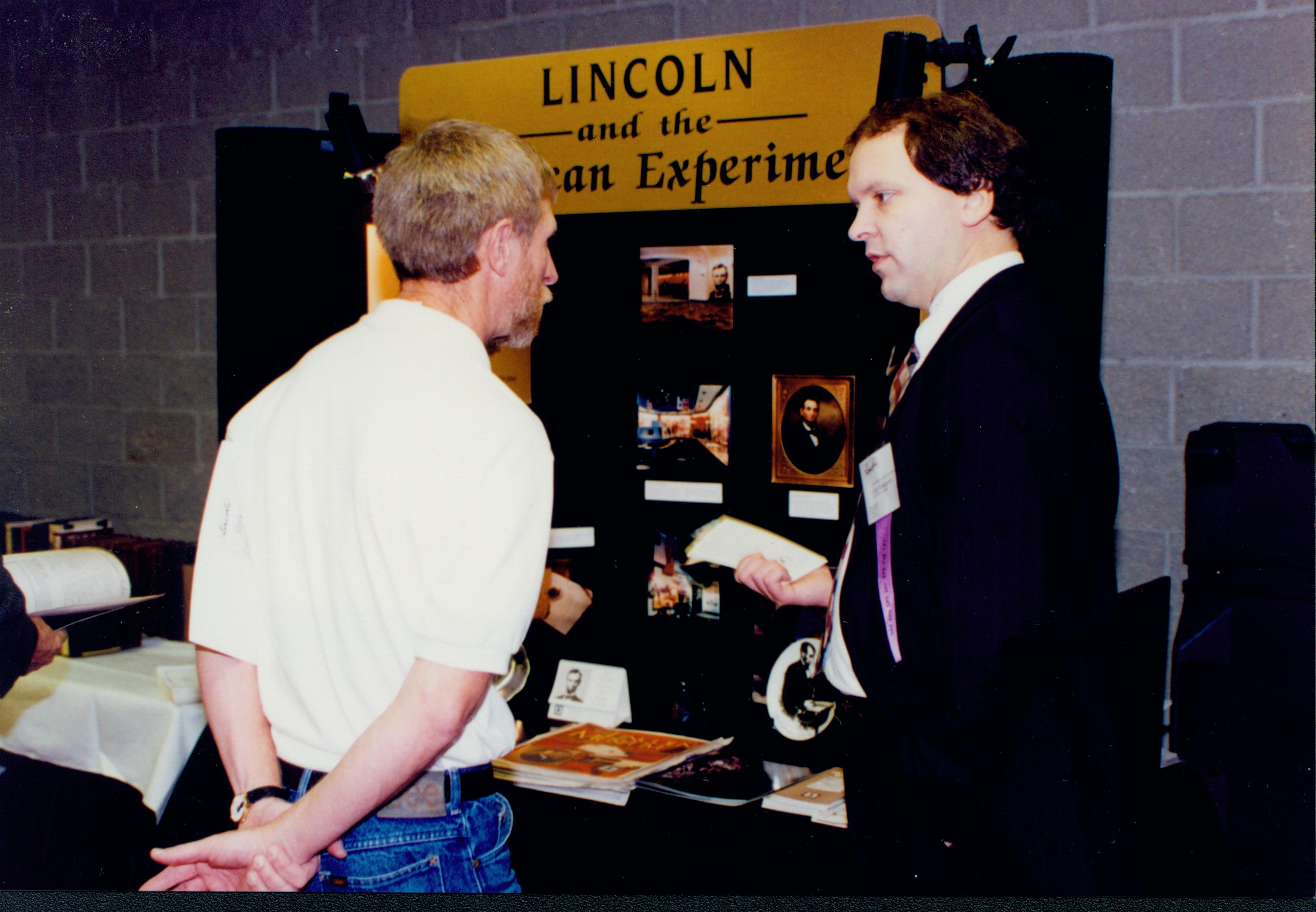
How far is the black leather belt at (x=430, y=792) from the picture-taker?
103cm

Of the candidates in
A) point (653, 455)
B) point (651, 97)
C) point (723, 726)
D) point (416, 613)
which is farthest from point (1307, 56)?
point (416, 613)

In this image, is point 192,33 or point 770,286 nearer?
point 770,286

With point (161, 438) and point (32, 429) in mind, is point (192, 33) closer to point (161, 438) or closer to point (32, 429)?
point (161, 438)

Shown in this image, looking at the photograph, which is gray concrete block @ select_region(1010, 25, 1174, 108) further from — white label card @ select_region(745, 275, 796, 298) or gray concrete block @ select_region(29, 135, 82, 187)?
gray concrete block @ select_region(29, 135, 82, 187)

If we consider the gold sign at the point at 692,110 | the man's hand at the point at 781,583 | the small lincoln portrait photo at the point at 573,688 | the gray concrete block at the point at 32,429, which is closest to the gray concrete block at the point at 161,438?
the gray concrete block at the point at 32,429

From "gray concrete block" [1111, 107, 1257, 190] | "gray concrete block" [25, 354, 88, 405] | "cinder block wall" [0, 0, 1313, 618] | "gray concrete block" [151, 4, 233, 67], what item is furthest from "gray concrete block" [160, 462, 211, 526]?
"gray concrete block" [1111, 107, 1257, 190]

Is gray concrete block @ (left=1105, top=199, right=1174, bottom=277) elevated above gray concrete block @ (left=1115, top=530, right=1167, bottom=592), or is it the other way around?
gray concrete block @ (left=1105, top=199, right=1174, bottom=277)

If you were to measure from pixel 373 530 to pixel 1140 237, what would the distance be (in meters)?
1.81

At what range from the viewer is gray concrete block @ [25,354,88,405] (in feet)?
10.5

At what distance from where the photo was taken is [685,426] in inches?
73.2

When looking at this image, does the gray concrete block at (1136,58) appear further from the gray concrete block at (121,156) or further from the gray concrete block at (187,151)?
the gray concrete block at (121,156)

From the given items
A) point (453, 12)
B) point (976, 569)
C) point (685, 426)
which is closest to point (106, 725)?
point (685, 426)

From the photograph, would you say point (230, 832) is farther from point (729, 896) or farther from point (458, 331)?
point (729, 896)

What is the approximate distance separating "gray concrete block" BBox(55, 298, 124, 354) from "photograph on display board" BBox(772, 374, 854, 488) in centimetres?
247
